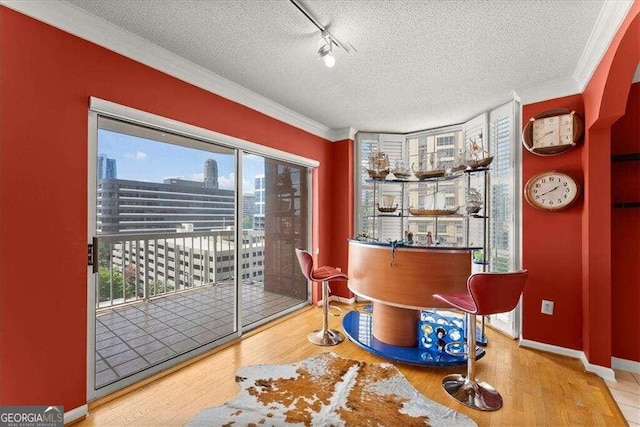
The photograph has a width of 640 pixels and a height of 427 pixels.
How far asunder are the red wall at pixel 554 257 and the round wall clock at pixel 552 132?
100 mm

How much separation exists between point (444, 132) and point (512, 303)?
2.97m

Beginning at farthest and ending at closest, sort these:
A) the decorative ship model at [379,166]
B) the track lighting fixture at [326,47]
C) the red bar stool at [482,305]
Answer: the decorative ship model at [379,166] → the track lighting fixture at [326,47] → the red bar stool at [482,305]

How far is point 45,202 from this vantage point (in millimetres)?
1757

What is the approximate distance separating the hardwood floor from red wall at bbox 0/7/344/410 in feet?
1.44

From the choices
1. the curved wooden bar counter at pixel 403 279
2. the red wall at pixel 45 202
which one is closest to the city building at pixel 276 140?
the red wall at pixel 45 202

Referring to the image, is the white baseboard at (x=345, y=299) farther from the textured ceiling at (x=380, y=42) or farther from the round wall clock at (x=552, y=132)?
the round wall clock at (x=552, y=132)

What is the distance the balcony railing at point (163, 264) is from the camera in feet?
9.91

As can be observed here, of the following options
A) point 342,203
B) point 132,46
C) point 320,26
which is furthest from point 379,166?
point 132,46

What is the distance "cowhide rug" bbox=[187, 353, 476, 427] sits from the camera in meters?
1.85

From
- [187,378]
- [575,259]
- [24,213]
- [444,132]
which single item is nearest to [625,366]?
[575,259]

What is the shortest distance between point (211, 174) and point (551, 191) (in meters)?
3.57

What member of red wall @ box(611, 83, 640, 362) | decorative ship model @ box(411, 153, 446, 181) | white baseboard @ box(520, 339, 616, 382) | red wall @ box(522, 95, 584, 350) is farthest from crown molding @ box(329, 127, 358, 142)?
white baseboard @ box(520, 339, 616, 382)

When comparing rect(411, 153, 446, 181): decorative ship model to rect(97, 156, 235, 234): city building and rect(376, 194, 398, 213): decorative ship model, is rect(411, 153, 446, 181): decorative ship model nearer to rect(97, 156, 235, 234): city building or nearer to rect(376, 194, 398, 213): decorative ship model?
rect(376, 194, 398, 213): decorative ship model

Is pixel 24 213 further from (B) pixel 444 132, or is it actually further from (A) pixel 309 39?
(B) pixel 444 132
